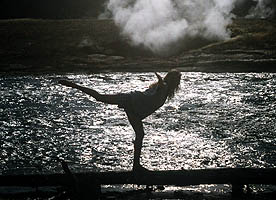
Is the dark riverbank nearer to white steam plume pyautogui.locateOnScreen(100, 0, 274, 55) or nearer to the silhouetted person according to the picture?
white steam plume pyautogui.locateOnScreen(100, 0, 274, 55)

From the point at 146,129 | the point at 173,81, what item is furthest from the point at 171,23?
the point at 173,81

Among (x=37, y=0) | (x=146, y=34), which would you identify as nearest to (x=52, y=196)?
(x=146, y=34)

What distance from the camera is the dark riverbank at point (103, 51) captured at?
27745 millimetres

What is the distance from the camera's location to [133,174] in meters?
8.41

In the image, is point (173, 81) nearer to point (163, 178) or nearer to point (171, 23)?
point (163, 178)

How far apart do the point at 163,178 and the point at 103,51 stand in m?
24.1

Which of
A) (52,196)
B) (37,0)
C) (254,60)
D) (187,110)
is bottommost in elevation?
(52,196)

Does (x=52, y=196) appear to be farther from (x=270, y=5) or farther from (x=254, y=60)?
(x=270, y=5)

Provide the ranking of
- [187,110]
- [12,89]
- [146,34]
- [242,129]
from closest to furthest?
[242,129] → [187,110] → [12,89] → [146,34]

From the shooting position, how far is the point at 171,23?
34.1 metres

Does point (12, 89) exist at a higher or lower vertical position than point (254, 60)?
lower

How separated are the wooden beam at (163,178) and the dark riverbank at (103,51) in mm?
18482

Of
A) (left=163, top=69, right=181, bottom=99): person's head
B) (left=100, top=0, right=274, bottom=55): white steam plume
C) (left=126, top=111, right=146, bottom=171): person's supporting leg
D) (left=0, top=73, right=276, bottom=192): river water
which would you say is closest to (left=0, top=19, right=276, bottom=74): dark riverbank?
(left=100, top=0, right=274, bottom=55): white steam plume

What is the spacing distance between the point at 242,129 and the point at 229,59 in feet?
48.8
